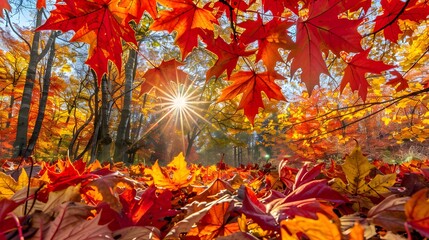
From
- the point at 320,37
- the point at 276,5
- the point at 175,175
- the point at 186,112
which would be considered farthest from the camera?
the point at 186,112

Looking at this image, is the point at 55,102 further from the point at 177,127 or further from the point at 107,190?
the point at 107,190

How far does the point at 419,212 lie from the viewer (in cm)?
27

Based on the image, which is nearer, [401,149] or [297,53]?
[297,53]

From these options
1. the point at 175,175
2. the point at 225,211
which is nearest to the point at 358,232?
the point at 225,211

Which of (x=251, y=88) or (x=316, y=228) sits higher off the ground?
(x=251, y=88)

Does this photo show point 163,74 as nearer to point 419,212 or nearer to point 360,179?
point 360,179

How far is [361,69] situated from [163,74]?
0.96 m

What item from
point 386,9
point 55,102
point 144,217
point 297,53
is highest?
point 55,102

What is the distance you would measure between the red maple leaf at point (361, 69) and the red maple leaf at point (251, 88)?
344mm

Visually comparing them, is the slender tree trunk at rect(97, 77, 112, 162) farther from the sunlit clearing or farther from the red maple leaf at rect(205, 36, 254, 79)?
the sunlit clearing

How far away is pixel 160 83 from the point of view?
147cm

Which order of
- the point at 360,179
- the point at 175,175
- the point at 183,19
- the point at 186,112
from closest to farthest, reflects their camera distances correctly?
the point at 360,179, the point at 175,175, the point at 183,19, the point at 186,112

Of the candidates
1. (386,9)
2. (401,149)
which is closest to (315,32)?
(386,9)

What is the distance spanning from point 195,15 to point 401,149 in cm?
1909
